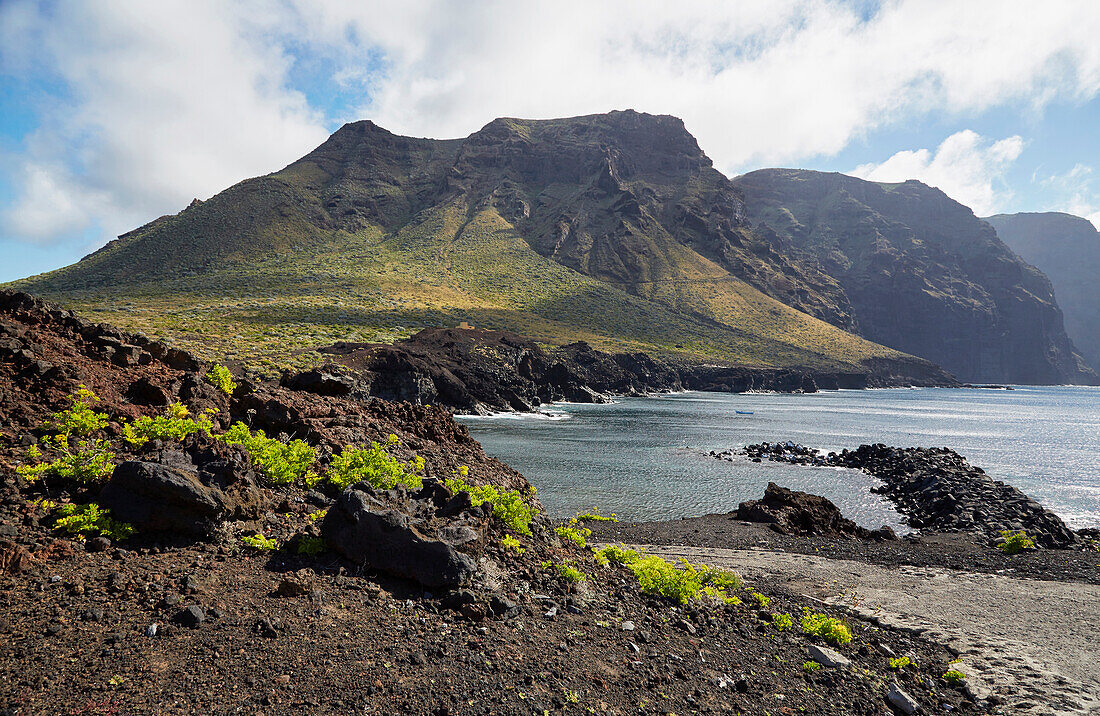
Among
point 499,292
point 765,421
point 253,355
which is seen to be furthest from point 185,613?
point 499,292

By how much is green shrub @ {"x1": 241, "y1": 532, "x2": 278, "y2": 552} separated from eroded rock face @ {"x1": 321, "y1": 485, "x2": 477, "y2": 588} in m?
0.73

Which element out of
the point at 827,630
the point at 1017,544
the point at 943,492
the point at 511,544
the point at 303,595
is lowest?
the point at 943,492

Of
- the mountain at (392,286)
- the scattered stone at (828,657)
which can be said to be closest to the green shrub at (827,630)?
the scattered stone at (828,657)

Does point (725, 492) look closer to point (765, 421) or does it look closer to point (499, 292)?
point (765, 421)

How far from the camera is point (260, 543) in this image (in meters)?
7.92

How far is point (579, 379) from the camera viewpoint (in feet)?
309

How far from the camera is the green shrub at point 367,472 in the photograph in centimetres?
1076

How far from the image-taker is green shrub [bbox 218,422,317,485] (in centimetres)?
1015

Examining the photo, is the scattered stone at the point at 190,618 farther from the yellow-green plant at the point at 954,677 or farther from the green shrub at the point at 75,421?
the yellow-green plant at the point at 954,677

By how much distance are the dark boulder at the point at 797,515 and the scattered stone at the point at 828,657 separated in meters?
15.0

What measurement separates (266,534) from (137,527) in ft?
5.57

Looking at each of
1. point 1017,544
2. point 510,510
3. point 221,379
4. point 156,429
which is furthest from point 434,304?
point 510,510

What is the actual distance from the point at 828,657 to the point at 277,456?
36.5 feet

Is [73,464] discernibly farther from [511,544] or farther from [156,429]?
[511,544]
